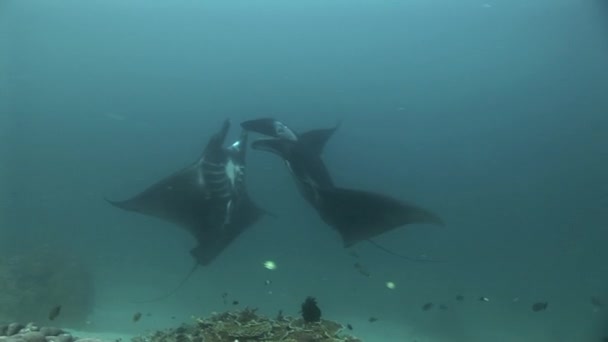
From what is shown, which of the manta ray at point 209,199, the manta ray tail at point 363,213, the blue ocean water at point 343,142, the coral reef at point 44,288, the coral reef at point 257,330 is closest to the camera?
the coral reef at point 257,330

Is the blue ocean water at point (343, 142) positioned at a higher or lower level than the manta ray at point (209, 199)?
higher

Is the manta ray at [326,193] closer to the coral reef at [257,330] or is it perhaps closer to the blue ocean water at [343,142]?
the coral reef at [257,330]

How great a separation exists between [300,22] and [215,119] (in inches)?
734

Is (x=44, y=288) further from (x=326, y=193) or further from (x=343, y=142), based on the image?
(x=343, y=142)

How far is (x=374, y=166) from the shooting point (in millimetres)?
54250

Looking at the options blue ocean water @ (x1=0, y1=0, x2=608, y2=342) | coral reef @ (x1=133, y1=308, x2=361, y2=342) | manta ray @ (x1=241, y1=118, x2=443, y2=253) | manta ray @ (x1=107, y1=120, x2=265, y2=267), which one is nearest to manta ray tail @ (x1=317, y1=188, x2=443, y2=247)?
manta ray @ (x1=241, y1=118, x2=443, y2=253)

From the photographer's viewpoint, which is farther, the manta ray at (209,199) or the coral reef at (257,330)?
the manta ray at (209,199)

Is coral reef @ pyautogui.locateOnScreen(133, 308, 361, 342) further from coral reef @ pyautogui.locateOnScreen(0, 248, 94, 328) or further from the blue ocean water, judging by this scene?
the blue ocean water

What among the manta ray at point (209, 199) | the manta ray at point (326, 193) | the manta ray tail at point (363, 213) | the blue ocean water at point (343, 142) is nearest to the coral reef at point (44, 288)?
the blue ocean water at point (343, 142)

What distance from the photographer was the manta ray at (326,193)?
8.69 m

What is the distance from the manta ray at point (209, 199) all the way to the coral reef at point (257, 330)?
3023mm

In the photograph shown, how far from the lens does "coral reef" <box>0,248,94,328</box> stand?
1291 cm

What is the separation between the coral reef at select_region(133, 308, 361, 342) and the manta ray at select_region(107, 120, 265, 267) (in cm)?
302

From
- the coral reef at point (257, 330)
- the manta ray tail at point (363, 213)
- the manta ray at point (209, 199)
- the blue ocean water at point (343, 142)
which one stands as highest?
the blue ocean water at point (343, 142)
